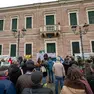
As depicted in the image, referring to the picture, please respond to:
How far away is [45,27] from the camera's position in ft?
57.5

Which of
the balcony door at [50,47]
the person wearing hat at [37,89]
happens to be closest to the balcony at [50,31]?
the balcony door at [50,47]

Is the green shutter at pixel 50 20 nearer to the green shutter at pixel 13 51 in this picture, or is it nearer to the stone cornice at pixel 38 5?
the stone cornice at pixel 38 5

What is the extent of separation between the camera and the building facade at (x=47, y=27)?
55.5ft

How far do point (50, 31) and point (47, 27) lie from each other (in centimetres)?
85

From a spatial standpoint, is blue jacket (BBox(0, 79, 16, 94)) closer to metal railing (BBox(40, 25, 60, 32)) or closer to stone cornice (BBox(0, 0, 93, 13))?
metal railing (BBox(40, 25, 60, 32))

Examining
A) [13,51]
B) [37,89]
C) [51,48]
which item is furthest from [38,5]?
[37,89]

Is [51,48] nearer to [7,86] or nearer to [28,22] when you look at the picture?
[28,22]

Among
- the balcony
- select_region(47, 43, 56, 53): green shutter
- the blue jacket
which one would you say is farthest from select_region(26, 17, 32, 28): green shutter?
the blue jacket

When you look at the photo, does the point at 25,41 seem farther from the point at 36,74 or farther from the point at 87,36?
the point at 36,74

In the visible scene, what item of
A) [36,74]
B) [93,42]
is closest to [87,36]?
[93,42]

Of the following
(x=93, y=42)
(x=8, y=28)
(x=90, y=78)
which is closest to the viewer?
(x=90, y=78)

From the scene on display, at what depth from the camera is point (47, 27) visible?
17469mm

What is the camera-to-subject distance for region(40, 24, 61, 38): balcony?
17.0 metres

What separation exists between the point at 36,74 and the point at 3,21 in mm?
19085
